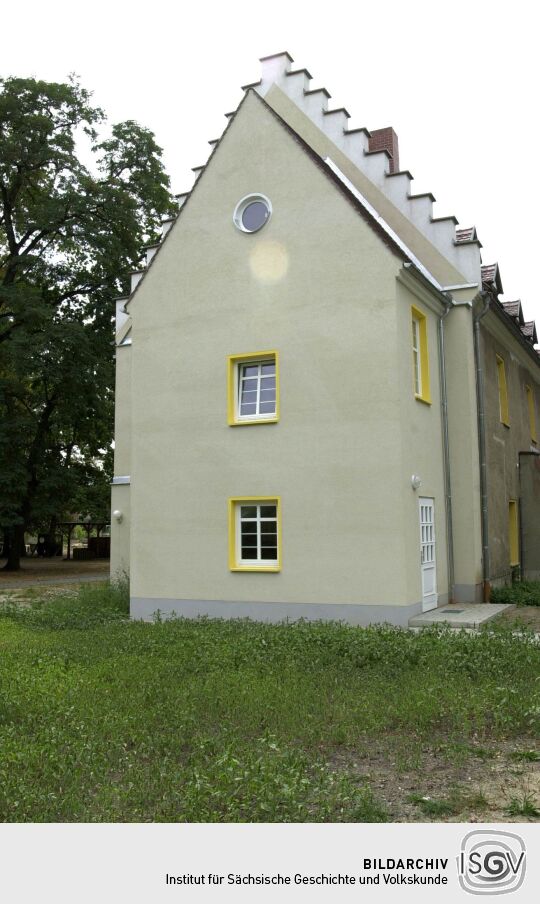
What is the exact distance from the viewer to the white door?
15.2 meters

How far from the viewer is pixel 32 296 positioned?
30.5 m

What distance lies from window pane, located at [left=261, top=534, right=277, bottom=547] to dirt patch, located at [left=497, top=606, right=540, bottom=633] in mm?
4500

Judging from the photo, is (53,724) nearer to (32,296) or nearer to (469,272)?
(469,272)

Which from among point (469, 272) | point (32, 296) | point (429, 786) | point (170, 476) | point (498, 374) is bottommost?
point (429, 786)

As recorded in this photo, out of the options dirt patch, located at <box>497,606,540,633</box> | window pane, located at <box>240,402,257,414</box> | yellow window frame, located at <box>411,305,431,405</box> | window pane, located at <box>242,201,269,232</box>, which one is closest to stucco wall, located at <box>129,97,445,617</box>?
window pane, located at <box>242,201,269,232</box>

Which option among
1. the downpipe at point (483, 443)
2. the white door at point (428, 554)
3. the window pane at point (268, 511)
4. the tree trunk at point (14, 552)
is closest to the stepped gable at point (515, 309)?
the downpipe at point (483, 443)

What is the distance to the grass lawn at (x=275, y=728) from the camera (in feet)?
17.4

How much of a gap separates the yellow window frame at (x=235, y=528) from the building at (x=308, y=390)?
0.13ft

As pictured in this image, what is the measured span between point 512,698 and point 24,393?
96.5 feet

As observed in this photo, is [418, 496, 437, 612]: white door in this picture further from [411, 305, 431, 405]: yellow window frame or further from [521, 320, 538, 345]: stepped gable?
[521, 320, 538, 345]: stepped gable

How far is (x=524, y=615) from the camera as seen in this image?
49.2 ft

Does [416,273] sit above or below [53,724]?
above
